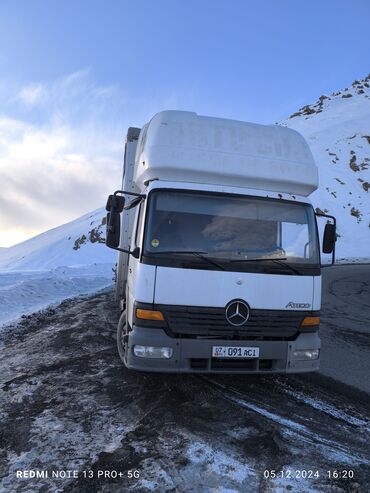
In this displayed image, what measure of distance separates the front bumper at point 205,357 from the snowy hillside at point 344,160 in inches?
993

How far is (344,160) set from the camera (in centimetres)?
4128

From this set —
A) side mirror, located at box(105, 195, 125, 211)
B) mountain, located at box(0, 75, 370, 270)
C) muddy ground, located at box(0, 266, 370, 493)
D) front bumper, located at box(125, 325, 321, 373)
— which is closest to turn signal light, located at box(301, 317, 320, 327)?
front bumper, located at box(125, 325, 321, 373)

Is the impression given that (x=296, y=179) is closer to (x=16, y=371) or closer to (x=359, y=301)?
(x=16, y=371)

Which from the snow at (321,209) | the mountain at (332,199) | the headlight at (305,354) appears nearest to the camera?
the headlight at (305,354)

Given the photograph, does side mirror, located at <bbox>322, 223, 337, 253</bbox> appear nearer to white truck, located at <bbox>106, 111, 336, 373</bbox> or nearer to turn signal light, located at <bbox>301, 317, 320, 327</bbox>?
white truck, located at <bbox>106, 111, 336, 373</bbox>

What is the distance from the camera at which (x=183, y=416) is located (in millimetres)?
4414

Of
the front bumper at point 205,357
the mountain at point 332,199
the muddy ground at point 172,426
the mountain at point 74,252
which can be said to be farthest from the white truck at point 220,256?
the mountain at point 74,252

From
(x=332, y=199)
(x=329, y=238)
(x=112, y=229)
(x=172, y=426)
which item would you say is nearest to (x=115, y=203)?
(x=112, y=229)

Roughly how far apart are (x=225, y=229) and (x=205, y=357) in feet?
4.63

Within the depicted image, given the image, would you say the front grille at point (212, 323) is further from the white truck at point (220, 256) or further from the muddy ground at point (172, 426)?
the muddy ground at point (172, 426)

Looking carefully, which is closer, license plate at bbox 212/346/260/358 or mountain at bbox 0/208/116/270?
license plate at bbox 212/346/260/358

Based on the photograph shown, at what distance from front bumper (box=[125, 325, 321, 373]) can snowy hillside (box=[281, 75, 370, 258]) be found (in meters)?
25.2

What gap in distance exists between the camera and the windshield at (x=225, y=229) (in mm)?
4684

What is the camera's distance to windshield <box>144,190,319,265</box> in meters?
4.68
